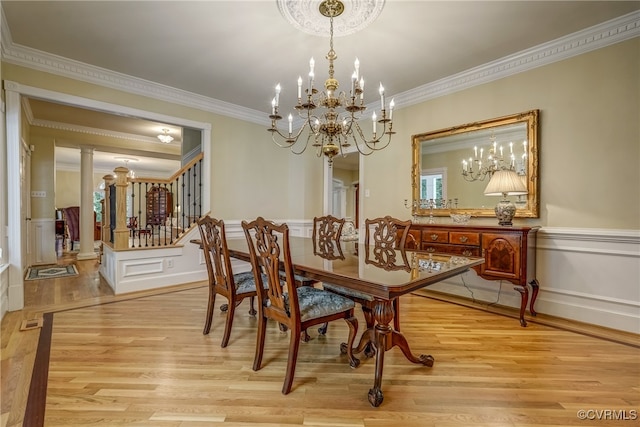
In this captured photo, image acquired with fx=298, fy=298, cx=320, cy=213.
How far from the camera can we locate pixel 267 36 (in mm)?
2596

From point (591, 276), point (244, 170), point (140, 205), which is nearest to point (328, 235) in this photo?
point (244, 170)

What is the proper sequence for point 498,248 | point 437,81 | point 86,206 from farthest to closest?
point 86,206 < point 437,81 < point 498,248

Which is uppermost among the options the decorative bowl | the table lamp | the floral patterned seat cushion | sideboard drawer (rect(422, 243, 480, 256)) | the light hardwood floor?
the table lamp

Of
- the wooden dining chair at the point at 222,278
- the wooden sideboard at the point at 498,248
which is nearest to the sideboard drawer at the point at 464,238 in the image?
the wooden sideboard at the point at 498,248

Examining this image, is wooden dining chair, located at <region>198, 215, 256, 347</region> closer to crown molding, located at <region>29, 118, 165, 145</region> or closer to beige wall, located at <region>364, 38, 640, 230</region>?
beige wall, located at <region>364, 38, 640, 230</region>

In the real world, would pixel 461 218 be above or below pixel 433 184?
below

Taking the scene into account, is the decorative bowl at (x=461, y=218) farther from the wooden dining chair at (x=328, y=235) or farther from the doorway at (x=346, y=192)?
the doorway at (x=346, y=192)

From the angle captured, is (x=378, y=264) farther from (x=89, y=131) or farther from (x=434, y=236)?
(x=89, y=131)

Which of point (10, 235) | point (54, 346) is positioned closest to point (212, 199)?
point (10, 235)

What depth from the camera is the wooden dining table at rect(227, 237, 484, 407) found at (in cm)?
142

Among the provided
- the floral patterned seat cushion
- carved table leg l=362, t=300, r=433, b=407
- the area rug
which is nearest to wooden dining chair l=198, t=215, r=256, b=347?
the floral patterned seat cushion

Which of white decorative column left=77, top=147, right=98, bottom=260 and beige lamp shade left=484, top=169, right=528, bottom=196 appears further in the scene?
white decorative column left=77, top=147, right=98, bottom=260

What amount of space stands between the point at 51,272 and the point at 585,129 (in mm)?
6937

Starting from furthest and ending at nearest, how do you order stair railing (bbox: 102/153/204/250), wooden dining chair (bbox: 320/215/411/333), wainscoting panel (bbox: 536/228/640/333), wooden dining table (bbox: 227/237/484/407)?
1. stair railing (bbox: 102/153/204/250)
2. wainscoting panel (bbox: 536/228/640/333)
3. wooden dining chair (bbox: 320/215/411/333)
4. wooden dining table (bbox: 227/237/484/407)
